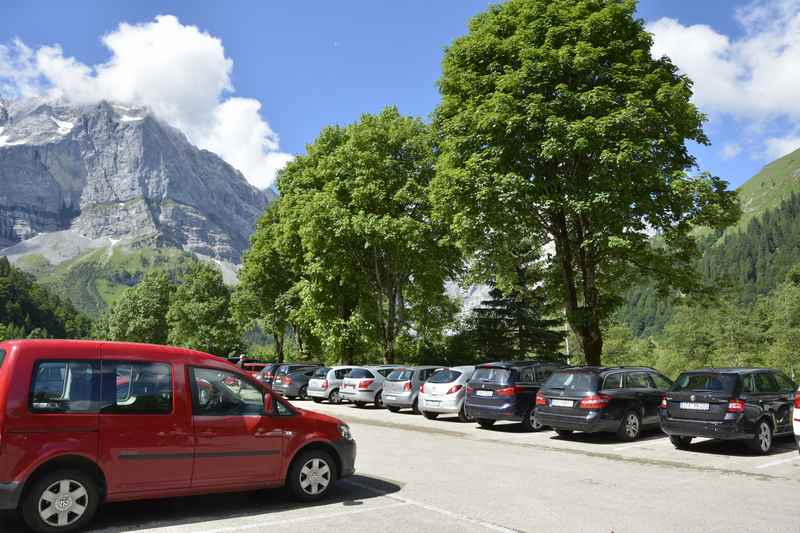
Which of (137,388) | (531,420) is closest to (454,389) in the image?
(531,420)

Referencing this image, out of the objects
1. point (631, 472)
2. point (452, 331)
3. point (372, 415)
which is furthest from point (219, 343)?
point (631, 472)

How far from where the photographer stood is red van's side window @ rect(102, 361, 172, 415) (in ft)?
20.9

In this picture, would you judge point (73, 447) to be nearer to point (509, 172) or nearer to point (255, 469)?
point (255, 469)

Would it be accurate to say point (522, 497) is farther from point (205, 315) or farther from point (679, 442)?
point (205, 315)

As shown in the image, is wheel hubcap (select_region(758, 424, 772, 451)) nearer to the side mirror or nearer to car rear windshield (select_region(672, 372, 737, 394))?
car rear windshield (select_region(672, 372, 737, 394))

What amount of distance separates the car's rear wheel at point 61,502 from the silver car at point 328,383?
62.8ft

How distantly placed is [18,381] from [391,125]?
84.1 ft

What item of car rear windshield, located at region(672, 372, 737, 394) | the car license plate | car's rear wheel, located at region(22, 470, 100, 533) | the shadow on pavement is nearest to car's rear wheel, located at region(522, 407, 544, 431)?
car rear windshield, located at region(672, 372, 737, 394)

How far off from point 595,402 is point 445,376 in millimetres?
5784

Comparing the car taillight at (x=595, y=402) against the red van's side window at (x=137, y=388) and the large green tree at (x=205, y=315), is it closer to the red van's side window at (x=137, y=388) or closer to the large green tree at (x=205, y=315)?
the red van's side window at (x=137, y=388)

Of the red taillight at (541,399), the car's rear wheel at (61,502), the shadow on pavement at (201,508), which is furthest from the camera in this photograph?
the red taillight at (541,399)

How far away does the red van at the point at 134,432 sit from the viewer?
5.86 m

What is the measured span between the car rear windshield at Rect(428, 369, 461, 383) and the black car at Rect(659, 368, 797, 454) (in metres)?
6.56

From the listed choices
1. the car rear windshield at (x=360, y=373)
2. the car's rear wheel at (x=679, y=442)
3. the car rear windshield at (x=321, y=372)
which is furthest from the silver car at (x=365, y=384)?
the car's rear wheel at (x=679, y=442)
